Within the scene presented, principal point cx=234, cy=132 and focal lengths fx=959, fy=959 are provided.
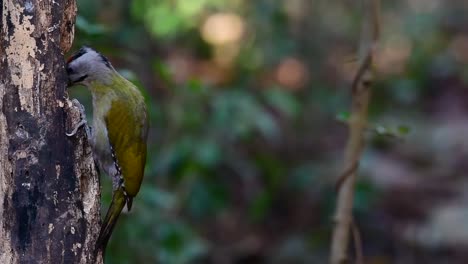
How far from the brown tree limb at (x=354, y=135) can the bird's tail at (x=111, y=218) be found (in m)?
1.32

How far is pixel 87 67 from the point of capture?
161 inches

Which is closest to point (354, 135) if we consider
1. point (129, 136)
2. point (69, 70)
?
point (129, 136)

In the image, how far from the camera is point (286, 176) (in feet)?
26.0

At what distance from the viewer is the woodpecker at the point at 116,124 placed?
4000 millimetres

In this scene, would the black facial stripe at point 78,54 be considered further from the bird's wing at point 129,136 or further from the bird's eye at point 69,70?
the bird's wing at point 129,136

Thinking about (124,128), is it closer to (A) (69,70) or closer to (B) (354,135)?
(A) (69,70)

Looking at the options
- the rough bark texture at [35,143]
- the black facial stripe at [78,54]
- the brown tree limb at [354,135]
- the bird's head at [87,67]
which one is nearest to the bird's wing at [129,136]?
the bird's head at [87,67]

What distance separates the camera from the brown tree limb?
4738 mm

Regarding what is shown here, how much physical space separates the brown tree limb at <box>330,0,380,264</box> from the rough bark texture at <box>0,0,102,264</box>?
169 cm

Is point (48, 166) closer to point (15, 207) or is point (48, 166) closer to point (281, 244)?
point (15, 207)

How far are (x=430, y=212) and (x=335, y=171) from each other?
133 centimetres

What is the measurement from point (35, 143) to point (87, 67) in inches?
25.8

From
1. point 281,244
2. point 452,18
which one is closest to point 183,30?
point 281,244

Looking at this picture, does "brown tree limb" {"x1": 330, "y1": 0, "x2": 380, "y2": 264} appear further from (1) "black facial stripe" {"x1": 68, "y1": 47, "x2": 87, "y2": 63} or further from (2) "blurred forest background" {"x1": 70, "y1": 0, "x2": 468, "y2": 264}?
(1) "black facial stripe" {"x1": 68, "y1": 47, "x2": 87, "y2": 63}
